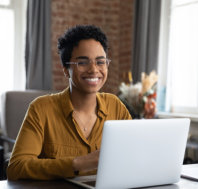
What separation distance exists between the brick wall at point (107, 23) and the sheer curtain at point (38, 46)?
0.26m

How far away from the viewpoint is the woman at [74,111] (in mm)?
1661

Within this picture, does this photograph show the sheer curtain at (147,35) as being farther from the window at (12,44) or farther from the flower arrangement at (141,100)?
the window at (12,44)

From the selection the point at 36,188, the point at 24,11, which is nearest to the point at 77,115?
the point at 36,188

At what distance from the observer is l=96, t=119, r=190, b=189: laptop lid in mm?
1195

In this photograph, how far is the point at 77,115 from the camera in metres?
1.79

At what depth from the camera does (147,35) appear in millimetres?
4352

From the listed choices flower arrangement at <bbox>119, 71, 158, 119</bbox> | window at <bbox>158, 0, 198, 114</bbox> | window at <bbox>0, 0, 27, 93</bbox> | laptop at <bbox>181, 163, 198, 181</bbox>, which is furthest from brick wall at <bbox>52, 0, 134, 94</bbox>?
laptop at <bbox>181, 163, 198, 181</bbox>

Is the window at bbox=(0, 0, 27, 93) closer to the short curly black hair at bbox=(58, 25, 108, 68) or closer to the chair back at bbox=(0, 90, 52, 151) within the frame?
the chair back at bbox=(0, 90, 52, 151)

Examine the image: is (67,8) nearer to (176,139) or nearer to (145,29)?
(145,29)

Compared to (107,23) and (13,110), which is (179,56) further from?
(13,110)

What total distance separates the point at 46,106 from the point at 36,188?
52 cm

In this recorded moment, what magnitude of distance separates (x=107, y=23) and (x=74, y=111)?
3.47 m

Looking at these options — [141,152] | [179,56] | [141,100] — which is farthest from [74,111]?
[179,56]

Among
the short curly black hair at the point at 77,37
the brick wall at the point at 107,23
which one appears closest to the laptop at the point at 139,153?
the short curly black hair at the point at 77,37
